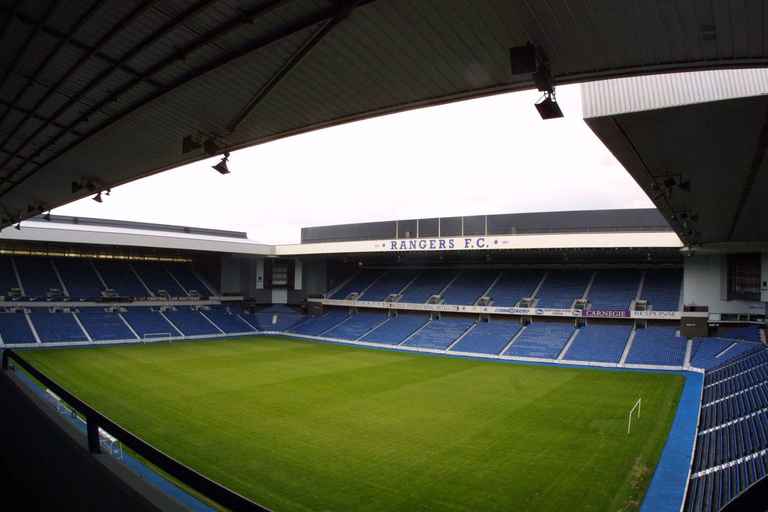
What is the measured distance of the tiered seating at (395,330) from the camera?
35.2 meters

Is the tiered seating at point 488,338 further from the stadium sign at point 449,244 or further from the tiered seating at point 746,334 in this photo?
the tiered seating at point 746,334

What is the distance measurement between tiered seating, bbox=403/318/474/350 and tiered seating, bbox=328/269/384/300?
9551 millimetres

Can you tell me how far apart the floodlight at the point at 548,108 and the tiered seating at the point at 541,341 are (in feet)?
84.4

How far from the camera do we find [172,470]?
2.21m

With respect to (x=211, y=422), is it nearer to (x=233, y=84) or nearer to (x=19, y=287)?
(x=233, y=84)

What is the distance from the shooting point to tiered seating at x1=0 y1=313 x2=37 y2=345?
29125 mm

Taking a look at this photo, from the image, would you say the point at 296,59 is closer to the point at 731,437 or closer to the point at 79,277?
the point at 731,437

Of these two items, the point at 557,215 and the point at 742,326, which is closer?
the point at 742,326

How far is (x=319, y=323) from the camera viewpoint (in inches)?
1626

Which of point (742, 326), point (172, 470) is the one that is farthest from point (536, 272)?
point (172, 470)

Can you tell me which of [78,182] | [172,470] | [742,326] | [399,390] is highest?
[78,182]

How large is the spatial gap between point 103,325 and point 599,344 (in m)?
34.1

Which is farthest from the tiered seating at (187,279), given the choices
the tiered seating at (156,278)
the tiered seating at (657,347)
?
the tiered seating at (657,347)

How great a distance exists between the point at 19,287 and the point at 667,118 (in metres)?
41.1
